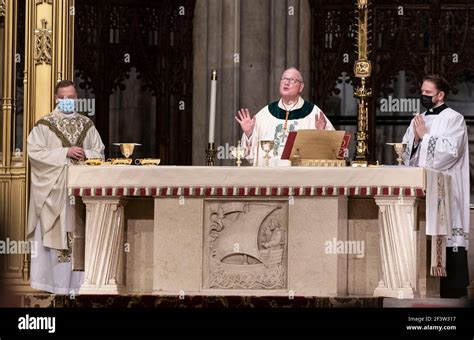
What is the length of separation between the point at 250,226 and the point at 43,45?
363 cm

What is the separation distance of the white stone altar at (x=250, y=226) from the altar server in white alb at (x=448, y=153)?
3.47 ft

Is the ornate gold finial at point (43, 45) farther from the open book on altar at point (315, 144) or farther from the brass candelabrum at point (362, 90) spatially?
the open book on altar at point (315, 144)

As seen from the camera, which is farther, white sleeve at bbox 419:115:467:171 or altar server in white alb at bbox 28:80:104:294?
altar server in white alb at bbox 28:80:104:294

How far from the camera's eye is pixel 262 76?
54.7 ft

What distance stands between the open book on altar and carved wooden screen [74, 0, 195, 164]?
4805 millimetres

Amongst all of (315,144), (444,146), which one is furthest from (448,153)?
(315,144)

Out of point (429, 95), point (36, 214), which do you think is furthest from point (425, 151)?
point (36, 214)

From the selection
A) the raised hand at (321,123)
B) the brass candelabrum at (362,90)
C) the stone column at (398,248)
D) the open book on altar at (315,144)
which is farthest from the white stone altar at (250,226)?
the raised hand at (321,123)

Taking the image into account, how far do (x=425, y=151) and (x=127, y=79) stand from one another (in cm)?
617

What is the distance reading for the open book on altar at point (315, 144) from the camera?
12.0m

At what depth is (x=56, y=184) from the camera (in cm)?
1325

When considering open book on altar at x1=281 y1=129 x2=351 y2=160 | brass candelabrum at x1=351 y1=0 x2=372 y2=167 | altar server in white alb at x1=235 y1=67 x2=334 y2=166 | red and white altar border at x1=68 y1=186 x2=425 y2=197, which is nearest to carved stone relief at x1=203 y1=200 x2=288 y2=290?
red and white altar border at x1=68 y1=186 x2=425 y2=197

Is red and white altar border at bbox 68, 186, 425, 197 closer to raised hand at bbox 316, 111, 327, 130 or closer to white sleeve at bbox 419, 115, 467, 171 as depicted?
white sleeve at bbox 419, 115, 467, 171

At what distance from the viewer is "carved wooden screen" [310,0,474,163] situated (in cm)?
1680
